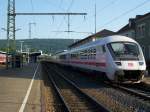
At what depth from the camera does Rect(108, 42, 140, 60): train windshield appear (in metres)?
21.5

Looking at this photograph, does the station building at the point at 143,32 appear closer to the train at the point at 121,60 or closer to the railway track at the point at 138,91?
the train at the point at 121,60

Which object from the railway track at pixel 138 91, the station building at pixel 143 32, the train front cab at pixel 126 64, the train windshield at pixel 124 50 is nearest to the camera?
the railway track at pixel 138 91

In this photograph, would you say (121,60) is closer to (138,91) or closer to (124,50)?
(124,50)

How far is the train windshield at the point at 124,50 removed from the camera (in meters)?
21.5

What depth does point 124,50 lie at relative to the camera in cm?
2192

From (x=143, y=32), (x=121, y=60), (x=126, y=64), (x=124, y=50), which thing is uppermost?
(x=143, y=32)

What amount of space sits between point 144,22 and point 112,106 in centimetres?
3646

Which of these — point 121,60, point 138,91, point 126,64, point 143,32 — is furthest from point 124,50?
point 143,32

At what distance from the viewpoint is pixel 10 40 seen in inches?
1799

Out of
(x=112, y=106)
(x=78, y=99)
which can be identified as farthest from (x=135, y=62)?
(x=112, y=106)

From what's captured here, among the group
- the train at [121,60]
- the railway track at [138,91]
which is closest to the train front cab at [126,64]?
the train at [121,60]

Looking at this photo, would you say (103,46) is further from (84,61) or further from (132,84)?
(84,61)

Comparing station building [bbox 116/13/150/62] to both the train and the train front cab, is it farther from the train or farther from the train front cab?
the train front cab

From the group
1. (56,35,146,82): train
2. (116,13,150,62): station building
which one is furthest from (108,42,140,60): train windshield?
(116,13,150,62): station building
